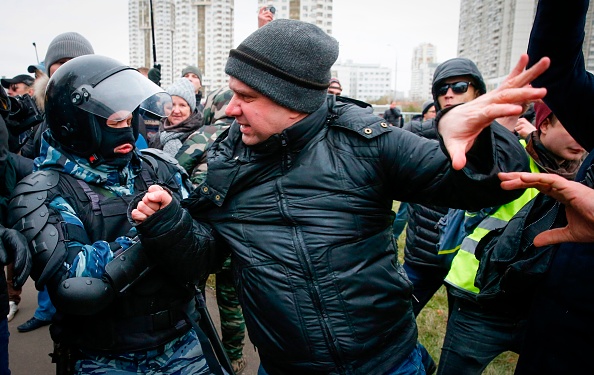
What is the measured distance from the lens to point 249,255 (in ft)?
5.47

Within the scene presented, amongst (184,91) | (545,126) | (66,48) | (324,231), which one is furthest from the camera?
(184,91)

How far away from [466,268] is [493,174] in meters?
1.20

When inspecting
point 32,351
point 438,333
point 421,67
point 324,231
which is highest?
point 324,231

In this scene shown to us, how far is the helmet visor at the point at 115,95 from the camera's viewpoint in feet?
6.47

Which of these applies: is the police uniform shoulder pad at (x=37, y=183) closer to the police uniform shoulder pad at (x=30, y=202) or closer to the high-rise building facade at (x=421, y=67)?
the police uniform shoulder pad at (x=30, y=202)

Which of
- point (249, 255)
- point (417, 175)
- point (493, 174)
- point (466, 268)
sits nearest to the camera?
point (493, 174)

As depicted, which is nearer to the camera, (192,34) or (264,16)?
(264,16)

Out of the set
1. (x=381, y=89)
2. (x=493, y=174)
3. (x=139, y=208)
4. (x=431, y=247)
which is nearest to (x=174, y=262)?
(x=139, y=208)

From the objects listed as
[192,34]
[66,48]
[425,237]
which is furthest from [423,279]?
[192,34]

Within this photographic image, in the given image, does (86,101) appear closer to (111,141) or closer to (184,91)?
(111,141)

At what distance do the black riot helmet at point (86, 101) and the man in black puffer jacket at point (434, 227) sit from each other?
2.27 metres

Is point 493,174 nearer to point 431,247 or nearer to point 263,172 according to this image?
point 263,172

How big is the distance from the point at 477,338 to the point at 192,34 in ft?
216

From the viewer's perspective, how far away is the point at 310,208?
159 cm
